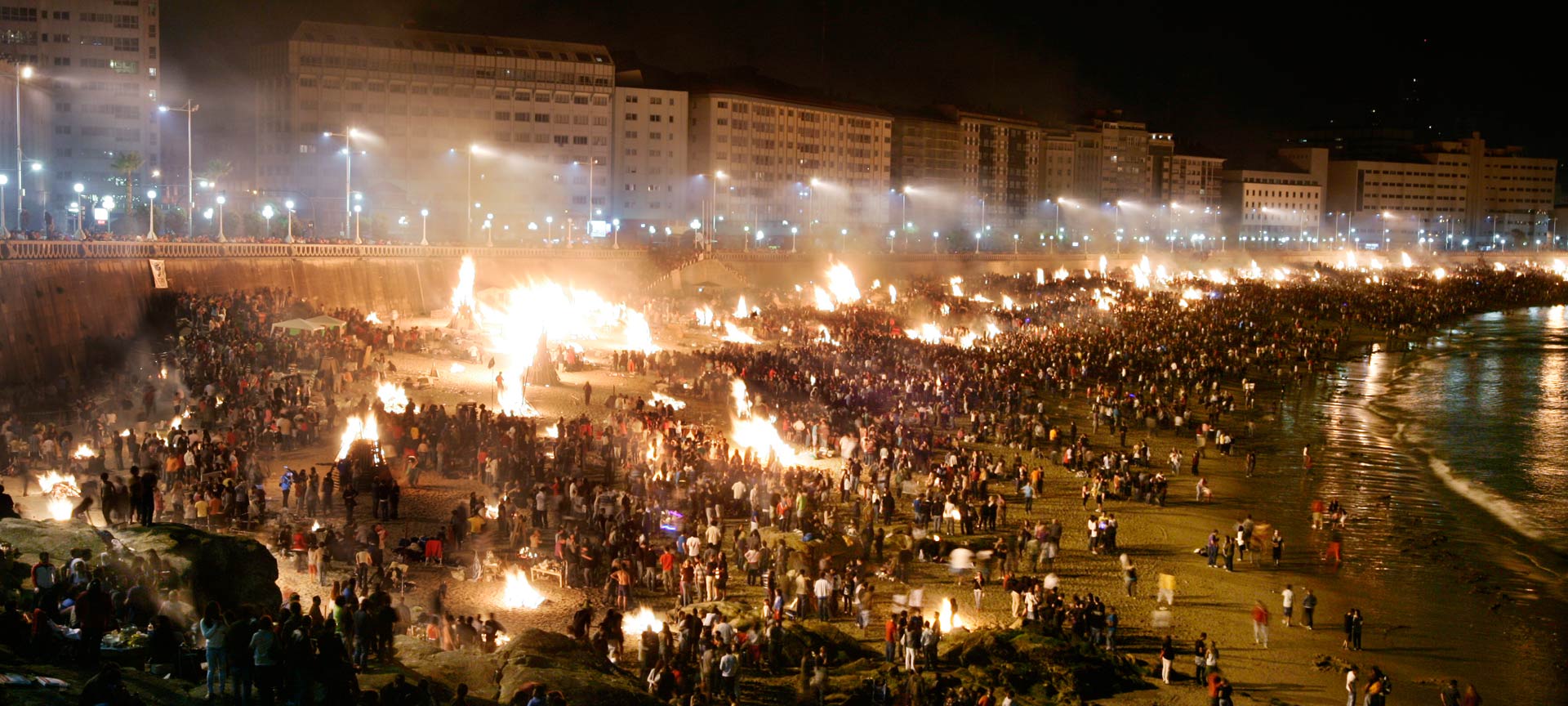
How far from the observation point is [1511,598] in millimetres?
22094

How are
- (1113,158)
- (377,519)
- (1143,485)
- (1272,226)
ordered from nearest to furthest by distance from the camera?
(377,519) < (1143,485) < (1113,158) < (1272,226)

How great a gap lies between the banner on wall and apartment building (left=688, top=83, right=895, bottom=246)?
184 feet

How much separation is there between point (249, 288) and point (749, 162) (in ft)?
221

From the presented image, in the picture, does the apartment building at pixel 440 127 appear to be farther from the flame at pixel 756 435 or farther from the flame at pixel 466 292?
the flame at pixel 756 435

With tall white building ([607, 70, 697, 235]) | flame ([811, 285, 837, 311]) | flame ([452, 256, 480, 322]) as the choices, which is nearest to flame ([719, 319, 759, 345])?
flame ([452, 256, 480, 322])

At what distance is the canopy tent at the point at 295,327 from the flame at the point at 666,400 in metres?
9.47

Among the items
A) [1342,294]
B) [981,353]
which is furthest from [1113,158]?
[981,353]

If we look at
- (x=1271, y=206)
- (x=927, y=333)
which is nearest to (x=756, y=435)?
(x=927, y=333)

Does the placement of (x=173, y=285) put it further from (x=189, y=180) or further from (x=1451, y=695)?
(x=1451, y=695)

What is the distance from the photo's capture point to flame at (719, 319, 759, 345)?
168 ft

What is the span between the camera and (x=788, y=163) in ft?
368

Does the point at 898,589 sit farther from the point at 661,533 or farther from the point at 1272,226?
the point at 1272,226

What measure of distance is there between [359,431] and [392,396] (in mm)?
5082

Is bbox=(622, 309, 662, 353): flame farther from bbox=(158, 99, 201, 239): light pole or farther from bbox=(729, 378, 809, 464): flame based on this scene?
bbox=(158, 99, 201, 239): light pole
